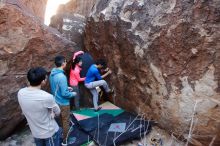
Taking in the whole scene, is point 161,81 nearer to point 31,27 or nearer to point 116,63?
point 116,63

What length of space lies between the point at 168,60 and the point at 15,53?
2735 millimetres

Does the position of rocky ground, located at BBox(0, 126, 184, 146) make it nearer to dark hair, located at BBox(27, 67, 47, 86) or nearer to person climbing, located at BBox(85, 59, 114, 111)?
person climbing, located at BBox(85, 59, 114, 111)

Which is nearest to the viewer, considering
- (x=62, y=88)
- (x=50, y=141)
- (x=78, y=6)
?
(x=50, y=141)

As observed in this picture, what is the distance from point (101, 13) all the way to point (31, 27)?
4.73ft

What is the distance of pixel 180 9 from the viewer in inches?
204

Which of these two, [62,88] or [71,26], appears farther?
[71,26]

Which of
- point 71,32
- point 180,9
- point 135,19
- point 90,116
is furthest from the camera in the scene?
point 71,32

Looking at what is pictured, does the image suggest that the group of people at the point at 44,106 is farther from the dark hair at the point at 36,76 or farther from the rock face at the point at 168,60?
the rock face at the point at 168,60

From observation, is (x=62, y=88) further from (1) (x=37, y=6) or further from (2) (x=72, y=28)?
(1) (x=37, y=6)

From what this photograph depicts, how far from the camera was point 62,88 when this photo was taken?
529 cm

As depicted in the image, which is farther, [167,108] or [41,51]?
[41,51]

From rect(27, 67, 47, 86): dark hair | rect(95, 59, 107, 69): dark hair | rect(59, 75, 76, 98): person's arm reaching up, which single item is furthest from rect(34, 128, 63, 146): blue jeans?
rect(95, 59, 107, 69): dark hair

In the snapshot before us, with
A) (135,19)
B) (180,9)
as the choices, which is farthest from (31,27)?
(180,9)

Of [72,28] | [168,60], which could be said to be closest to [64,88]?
[168,60]
